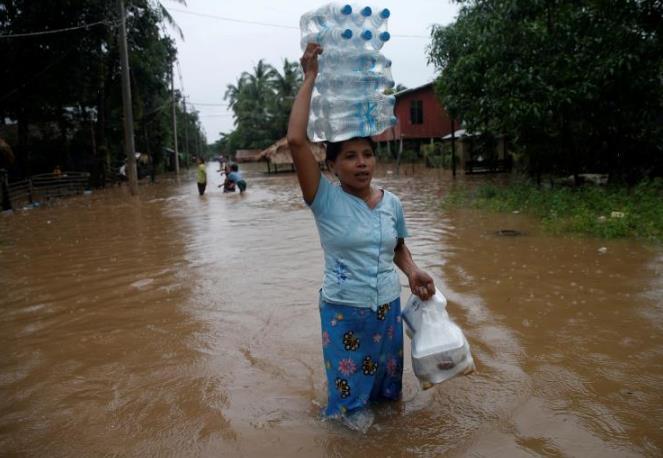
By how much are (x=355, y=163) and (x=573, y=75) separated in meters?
10.3

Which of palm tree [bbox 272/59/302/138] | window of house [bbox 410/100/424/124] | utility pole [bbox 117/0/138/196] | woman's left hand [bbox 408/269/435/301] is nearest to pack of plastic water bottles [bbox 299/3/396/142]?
woman's left hand [bbox 408/269/435/301]

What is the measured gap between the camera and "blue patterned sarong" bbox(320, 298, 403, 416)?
2.43 m

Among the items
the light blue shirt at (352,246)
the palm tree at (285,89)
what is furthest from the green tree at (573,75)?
the palm tree at (285,89)

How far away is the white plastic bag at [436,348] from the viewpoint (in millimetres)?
2441

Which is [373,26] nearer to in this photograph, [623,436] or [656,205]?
[623,436]

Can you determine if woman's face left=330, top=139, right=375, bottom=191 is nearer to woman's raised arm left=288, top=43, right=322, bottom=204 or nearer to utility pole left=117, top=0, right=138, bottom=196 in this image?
woman's raised arm left=288, top=43, right=322, bottom=204

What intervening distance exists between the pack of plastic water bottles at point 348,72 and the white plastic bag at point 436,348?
2.99 feet

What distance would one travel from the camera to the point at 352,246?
2389 millimetres

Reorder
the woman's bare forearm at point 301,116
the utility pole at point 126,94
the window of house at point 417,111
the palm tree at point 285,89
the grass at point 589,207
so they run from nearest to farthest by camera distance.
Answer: the woman's bare forearm at point 301,116 → the grass at point 589,207 → the utility pole at point 126,94 → the window of house at point 417,111 → the palm tree at point 285,89

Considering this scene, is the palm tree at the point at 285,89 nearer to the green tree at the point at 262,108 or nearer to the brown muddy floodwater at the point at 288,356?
the green tree at the point at 262,108

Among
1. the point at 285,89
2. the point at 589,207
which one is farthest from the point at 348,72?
the point at 285,89

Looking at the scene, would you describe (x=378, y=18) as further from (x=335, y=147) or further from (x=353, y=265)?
(x=353, y=265)

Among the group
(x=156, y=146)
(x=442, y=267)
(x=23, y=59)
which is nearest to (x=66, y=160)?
(x=23, y=59)

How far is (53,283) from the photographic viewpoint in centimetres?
595
